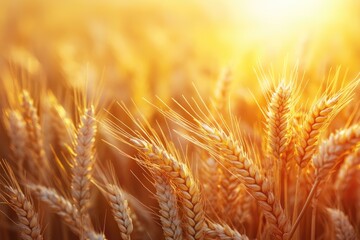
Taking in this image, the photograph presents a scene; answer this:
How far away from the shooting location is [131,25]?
676cm

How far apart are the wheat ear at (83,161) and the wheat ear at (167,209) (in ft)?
0.74

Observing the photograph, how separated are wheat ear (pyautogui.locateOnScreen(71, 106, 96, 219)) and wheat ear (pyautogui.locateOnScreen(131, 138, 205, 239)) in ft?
0.66

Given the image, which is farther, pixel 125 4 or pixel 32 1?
pixel 125 4

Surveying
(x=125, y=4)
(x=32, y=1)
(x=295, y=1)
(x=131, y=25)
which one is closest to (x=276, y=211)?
(x=295, y=1)

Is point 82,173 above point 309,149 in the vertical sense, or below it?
below

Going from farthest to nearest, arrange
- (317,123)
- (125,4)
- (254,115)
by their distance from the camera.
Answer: (125,4)
(254,115)
(317,123)

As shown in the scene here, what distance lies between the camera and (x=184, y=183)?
1.25 m

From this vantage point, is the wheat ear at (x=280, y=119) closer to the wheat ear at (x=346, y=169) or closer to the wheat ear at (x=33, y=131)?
the wheat ear at (x=346, y=169)

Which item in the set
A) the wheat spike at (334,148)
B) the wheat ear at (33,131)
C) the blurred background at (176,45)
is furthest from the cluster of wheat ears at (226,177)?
the blurred background at (176,45)

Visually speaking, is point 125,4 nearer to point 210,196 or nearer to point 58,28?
point 58,28

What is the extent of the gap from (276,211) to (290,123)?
0.86ft

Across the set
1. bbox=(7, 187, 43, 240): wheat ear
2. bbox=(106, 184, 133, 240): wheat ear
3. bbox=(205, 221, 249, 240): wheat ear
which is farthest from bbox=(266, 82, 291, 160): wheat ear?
bbox=(7, 187, 43, 240): wheat ear

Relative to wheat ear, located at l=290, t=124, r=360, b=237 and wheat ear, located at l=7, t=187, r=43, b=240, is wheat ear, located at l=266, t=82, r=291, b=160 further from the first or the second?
wheat ear, located at l=7, t=187, r=43, b=240

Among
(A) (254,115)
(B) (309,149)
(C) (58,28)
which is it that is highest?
(B) (309,149)
